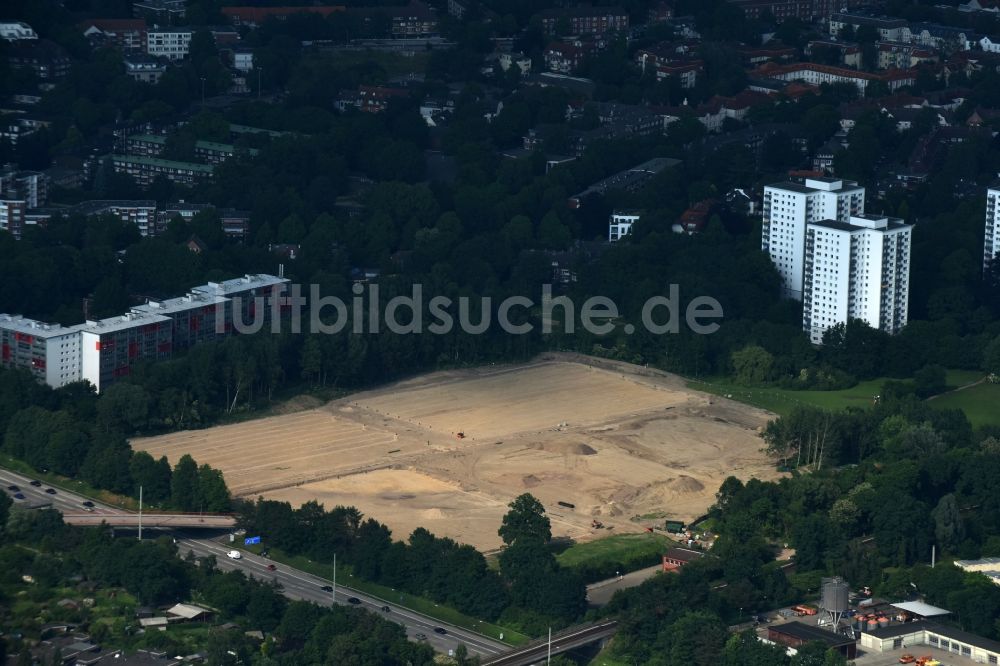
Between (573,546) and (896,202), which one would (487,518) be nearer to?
(573,546)

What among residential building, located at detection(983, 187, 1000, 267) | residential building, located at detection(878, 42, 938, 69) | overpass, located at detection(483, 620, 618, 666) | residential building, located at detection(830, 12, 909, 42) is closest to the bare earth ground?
overpass, located at detection(483, 620, 618, 666)

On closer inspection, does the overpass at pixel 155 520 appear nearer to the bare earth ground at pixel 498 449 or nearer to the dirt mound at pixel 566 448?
the bare earth ground at pixel 498 449

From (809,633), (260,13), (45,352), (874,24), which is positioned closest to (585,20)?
(874,24)

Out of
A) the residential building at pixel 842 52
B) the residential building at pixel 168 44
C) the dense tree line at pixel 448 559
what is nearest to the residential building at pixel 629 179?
the residential building at pixel 842 52

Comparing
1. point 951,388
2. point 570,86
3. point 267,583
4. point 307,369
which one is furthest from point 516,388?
point 570,86

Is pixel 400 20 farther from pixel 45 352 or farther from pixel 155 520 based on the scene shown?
pixel 155 520
